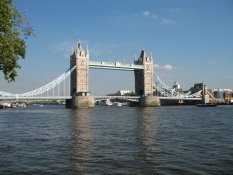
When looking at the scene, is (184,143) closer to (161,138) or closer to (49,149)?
(161,138)

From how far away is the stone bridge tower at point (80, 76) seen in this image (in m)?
92.6

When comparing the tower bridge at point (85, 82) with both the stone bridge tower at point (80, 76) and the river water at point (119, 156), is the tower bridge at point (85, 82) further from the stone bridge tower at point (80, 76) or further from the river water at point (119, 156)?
the river water at point (119, 156)

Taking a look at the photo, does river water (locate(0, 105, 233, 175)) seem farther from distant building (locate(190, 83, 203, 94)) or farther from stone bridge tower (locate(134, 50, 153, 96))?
distant building (locate(190, 83, 203, 94))

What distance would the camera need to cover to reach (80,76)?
96.2m

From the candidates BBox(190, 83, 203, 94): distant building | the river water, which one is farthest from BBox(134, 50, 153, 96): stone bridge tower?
the river water

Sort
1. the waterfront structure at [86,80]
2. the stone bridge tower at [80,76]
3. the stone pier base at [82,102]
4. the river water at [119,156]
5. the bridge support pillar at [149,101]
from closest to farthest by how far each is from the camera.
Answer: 1. the river water at [119,156]
2. the stone pier base at [82,102]
3. the waterfront structure at [86,80]
4. the stone bridge tower at [80,76]
5. the bridge support pillar at [149,101]

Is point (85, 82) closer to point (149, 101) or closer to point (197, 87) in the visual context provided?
point (149, 101)

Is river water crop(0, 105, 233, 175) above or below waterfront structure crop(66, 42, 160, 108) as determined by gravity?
below

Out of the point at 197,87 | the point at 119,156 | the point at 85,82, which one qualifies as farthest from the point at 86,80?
the point at 119,156

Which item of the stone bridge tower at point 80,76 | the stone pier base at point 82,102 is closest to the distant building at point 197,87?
the stone bridge tower at point 80,76

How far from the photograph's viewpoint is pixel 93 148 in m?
16.2

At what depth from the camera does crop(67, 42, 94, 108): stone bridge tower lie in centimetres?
9256

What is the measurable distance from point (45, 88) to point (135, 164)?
8107cm

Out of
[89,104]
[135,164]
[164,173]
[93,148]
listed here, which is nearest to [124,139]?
[93,148]
